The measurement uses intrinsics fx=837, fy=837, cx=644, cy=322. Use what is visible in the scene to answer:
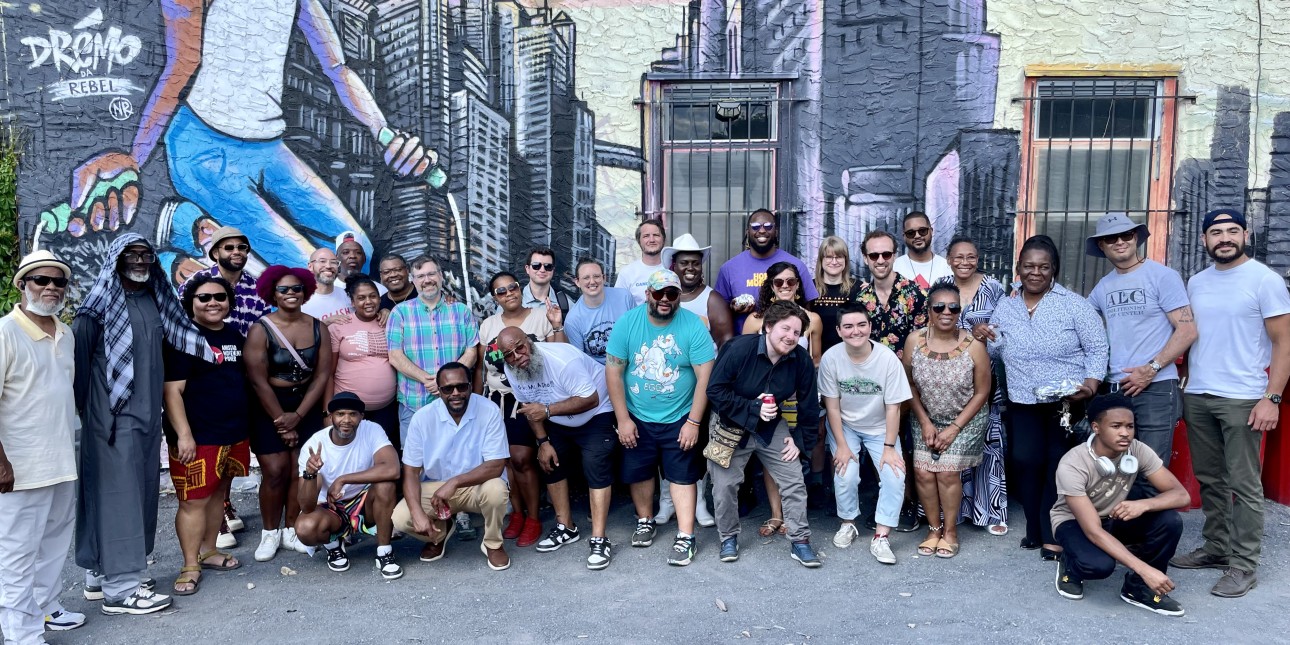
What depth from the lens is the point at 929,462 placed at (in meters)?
4.95

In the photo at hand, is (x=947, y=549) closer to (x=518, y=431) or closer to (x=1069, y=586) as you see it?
(x=1069, y=586)

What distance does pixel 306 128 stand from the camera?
6801mm

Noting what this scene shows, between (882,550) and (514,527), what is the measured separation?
2255 millimetres

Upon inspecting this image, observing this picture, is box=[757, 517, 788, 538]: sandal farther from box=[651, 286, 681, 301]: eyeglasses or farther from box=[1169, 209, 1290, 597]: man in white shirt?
box=[1169, 209, 1290, 597]: man in white shirt

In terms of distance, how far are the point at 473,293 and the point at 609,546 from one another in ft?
9.28

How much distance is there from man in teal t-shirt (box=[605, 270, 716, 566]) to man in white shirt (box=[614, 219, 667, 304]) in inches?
33.6

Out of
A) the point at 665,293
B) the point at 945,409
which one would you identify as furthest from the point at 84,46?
the point at 945,409

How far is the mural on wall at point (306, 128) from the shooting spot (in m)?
6.64

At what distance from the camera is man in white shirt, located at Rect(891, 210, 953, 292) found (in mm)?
5636

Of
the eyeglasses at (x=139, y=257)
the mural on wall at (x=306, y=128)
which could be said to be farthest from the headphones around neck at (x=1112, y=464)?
the eyeglasses at (x=139, y=257)

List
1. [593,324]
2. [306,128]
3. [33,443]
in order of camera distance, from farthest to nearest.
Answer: [306,128], [593,324], [33,443]

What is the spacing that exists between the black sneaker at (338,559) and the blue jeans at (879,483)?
9.52 feet

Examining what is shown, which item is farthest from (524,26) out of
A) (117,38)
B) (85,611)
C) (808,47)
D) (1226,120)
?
(1226,120)

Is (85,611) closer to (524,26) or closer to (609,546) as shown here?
(609,546)
